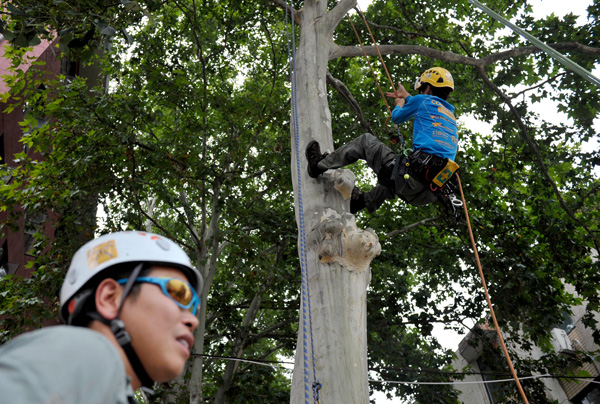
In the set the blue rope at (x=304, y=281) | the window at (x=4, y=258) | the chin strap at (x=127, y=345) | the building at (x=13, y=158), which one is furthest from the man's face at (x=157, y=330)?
the window at (x=4, y=258)

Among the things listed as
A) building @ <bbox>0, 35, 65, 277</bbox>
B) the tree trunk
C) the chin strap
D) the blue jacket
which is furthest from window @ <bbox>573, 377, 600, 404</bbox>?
the chin strap

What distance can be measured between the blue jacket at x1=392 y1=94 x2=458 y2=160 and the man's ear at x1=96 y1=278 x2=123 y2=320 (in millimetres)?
3769

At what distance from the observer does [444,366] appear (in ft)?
37.8

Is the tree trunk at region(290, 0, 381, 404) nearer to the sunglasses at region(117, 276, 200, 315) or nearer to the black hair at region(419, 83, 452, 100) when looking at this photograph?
the black hair at region(419, 83, 452, 100)

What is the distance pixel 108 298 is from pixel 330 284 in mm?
2269

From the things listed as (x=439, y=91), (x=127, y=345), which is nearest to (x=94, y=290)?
(x=127, y=345)

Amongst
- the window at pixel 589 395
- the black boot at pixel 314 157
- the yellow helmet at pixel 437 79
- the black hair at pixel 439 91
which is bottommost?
the black boot at pixel 314 157

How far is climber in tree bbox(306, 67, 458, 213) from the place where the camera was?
183 inches

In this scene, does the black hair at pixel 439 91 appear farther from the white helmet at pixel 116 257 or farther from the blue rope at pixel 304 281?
the white helmet at pixel 116 257

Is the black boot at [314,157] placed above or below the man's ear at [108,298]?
above

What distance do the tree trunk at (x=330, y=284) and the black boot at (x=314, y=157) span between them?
0.18 ft

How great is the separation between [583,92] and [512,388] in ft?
17.3

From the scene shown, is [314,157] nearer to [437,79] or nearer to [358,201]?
[358,201]

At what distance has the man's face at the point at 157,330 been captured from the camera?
1.28m
